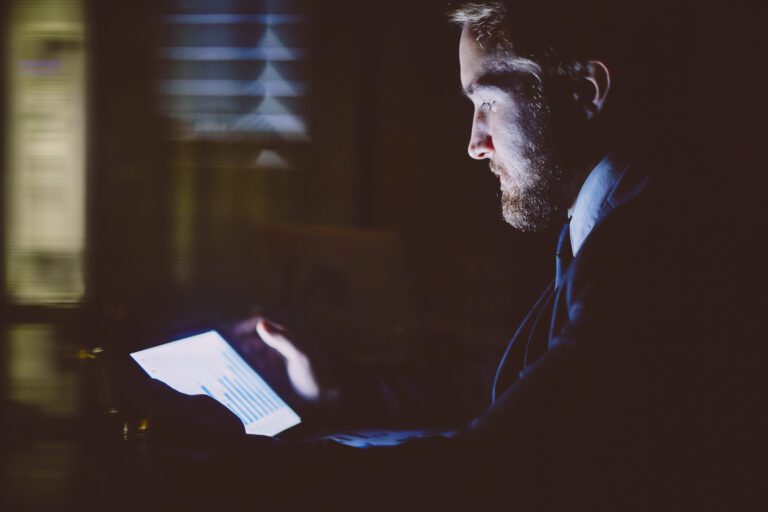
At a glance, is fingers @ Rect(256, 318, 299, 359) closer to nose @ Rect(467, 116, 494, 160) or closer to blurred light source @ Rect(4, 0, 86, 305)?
nose @ Rect(467, 116, 494, 160)

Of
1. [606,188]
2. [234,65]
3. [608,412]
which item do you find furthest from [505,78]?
[234,65]

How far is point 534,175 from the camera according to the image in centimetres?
102

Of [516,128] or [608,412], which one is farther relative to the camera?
[516,128]

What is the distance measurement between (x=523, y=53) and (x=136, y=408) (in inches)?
30.7

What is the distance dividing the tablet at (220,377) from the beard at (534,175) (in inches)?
22.0

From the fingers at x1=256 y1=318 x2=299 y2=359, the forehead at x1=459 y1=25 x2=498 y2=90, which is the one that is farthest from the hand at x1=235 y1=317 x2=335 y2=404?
the forehead at x1=459 y1=25 x2=498 y2=90

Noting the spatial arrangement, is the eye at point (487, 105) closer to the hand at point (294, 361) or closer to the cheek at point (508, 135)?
the cheek at point (508, 135)

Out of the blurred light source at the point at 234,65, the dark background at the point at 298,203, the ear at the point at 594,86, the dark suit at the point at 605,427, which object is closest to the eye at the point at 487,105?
the ear at the point at 594,86

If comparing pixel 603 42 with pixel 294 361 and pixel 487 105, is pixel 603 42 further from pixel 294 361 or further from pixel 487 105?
pixel 294 361

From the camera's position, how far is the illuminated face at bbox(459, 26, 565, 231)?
3.21 feet

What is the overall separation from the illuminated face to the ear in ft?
0.20

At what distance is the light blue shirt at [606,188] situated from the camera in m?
0.80

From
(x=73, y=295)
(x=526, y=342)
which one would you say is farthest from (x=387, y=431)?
(x=73, y=295)

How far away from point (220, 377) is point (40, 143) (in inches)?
67.8
